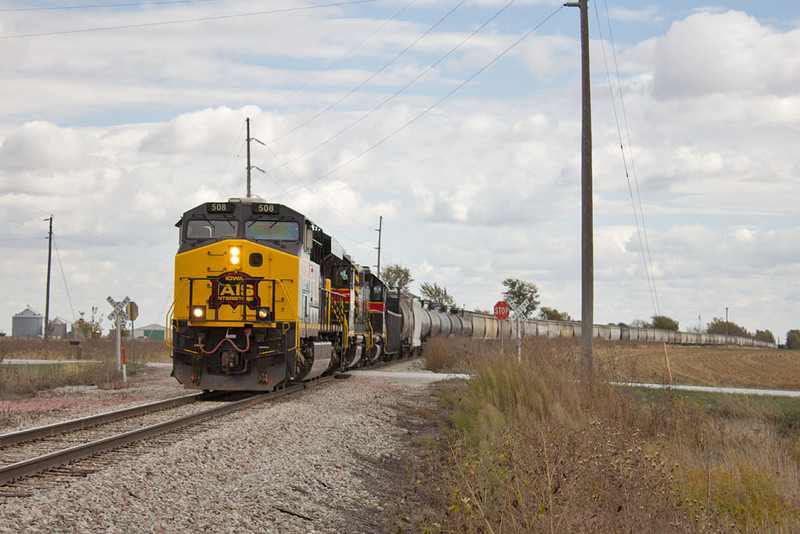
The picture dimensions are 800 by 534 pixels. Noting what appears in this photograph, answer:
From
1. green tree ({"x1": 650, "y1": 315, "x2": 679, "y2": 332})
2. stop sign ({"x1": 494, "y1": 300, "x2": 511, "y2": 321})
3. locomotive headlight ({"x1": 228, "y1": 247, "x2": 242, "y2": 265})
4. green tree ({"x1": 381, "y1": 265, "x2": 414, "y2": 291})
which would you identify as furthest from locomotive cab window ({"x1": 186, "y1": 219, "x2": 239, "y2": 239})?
green tree ({"x1": 650, "y1": 315, "x2": 679, "y2": 332})

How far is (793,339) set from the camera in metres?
141

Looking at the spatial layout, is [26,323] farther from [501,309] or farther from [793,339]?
[793,339]

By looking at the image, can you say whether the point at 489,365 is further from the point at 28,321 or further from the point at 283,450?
the point at 28,321

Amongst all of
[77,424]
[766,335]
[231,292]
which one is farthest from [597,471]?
[766,335]

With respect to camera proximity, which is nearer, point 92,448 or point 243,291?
point 92,448

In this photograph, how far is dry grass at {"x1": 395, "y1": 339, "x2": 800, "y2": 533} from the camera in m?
5.13

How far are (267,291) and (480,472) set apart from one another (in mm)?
8743

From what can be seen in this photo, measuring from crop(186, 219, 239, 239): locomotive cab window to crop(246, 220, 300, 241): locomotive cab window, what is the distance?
0.32 m

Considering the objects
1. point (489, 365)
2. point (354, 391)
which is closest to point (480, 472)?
point (489, 365)

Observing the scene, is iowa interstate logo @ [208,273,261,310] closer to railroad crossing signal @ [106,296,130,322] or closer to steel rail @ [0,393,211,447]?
steel rail @ [0,393,211,447]

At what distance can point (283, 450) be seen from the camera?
30.5ft

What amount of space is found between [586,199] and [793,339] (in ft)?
468

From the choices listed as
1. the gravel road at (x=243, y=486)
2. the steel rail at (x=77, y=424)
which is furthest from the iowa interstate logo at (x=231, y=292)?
the gravel road at (x=243, y=486)

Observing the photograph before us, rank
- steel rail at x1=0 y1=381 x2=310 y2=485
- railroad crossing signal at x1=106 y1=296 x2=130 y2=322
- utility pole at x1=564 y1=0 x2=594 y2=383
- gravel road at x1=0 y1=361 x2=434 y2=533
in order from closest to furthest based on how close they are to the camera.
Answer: gravel road at x1=0 y1=361 x2=434 y2=533 < steel rail at x1=0 y1=381 x2=310 y2=485 < utility pole at x1=564 y1=0 x2=594 y2=383 < railroad crossing signal at x1=106 y1=296 x2=130 y2=322
